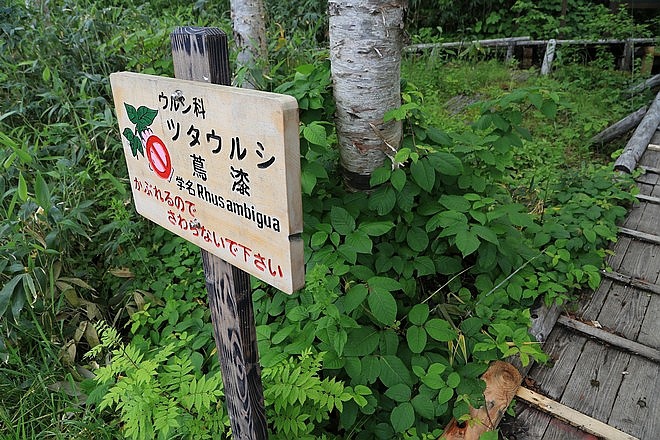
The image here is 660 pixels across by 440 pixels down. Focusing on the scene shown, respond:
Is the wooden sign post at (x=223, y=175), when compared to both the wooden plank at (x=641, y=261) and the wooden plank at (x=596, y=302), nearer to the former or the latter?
the wooden plank at (x=596, y=302)

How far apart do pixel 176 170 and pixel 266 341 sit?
3.18 ft

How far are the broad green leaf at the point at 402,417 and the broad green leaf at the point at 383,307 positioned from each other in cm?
34

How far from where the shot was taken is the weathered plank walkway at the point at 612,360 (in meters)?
2.00

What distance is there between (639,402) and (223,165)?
81.1 inches

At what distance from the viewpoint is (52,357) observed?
2.23 metres

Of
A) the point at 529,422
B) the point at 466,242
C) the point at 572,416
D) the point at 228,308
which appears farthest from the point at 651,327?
the point at 228,308

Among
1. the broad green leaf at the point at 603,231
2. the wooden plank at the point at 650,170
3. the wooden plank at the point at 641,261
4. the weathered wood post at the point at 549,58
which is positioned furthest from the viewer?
the weathered wood post at the point at 549,58

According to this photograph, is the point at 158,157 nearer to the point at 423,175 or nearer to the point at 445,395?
the point at 423,175

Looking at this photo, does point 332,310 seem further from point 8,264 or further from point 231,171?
point 8,264

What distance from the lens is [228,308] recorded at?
143cm

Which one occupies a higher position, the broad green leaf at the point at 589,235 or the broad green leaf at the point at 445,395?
the broad green leaf at the point at 589,235

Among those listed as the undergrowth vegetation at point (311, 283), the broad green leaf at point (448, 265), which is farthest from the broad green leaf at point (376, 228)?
the broad green leaf at point (448, 265)

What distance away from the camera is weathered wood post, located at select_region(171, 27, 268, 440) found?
119 centimetres

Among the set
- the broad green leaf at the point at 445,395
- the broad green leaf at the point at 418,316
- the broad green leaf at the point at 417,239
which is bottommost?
the broad green leaf at the point at 445,395
